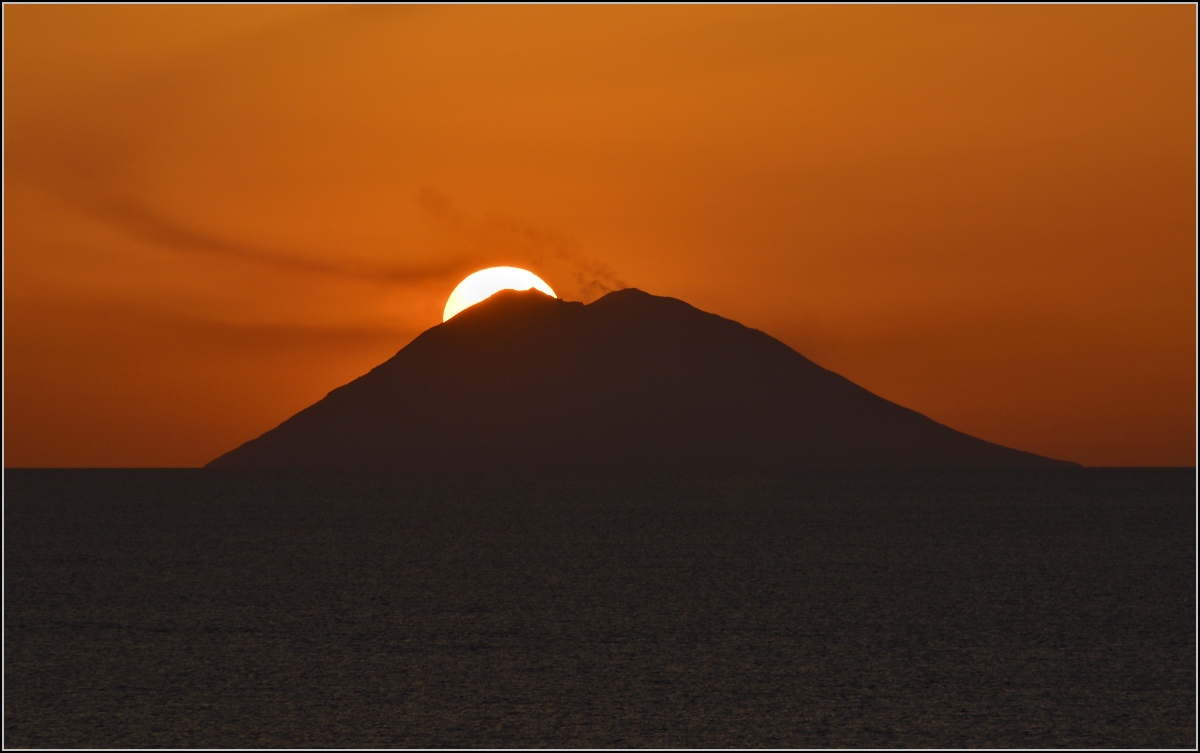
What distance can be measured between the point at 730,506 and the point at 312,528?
122ft

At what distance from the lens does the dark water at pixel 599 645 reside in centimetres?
1575

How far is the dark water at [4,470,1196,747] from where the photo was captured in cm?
1575

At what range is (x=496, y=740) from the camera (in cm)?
1505

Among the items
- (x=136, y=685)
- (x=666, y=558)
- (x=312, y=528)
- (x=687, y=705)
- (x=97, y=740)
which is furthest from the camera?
(x=312, y=528)

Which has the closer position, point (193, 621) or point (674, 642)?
point (674, 642)

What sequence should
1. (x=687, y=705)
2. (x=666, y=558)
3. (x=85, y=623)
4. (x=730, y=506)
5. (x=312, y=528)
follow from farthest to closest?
(x=730, y=506), (x=312, y=528), (x=666, y=558), (x=85, y=623), (x=687, y=705)

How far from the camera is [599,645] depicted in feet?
71.6

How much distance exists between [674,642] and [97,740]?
33.5ft

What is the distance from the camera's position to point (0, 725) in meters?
15.7

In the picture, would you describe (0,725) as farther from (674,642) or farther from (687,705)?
(674,642)

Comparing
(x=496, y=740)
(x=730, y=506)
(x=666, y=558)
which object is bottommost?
(x=496, y=740)

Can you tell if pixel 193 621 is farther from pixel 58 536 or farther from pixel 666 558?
pixel 58 536

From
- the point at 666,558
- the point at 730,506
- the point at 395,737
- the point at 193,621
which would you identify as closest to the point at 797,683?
the point at 395,737

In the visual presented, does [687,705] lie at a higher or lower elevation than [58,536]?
lower
